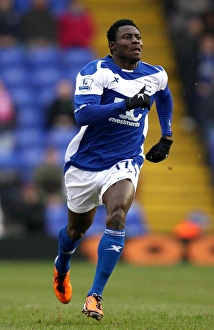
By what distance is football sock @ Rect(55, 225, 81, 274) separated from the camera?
8.72 m

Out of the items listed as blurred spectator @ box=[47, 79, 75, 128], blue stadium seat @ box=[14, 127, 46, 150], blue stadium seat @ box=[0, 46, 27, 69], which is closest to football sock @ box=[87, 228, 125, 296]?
blurred spectator @ box=[47, 79, 75, 128]

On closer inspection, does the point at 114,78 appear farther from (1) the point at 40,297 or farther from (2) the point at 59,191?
(2) the point at 59,191

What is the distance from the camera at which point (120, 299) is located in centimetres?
1038

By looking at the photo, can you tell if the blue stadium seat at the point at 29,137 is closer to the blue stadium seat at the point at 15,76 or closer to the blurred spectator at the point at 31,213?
the blue stadium seat at the point at 15,76

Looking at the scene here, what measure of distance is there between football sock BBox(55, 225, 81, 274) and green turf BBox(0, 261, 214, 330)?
0.43 meters

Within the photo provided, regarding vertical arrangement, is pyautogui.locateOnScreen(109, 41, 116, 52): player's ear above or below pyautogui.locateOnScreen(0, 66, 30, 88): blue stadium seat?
above

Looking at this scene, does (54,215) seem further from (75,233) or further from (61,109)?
(75,233)

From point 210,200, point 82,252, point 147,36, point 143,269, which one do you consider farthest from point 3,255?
point 147,36

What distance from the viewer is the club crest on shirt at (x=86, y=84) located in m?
7.82

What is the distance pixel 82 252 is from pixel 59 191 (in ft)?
4.42

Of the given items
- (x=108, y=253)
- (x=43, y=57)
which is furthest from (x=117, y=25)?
(x=43, y=57)

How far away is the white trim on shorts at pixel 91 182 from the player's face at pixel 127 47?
941 mm

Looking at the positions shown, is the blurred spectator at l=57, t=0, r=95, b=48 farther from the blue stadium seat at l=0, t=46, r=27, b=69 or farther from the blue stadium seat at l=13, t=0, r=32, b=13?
the blue stadium seat at l=0, t=46, r=27, b=69

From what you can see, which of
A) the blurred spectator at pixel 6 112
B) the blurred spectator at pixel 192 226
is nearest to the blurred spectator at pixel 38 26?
the blurred spectator at pixel 6 112
